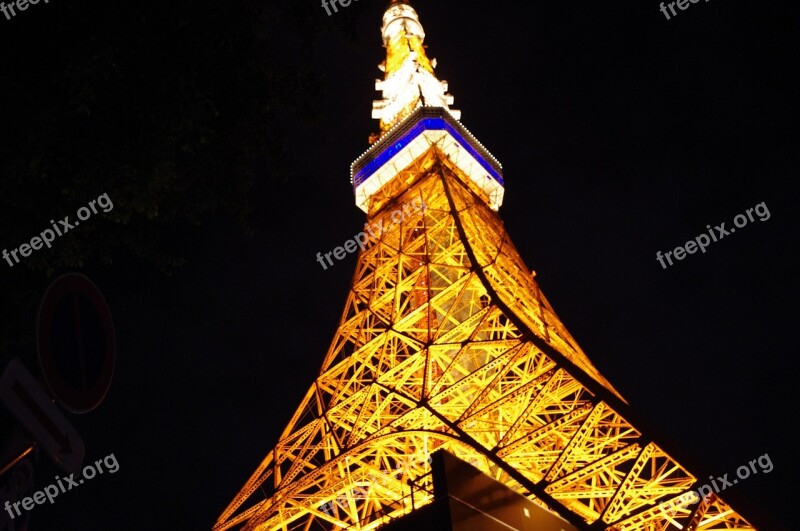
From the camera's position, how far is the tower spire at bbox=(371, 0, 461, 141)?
19.4 m

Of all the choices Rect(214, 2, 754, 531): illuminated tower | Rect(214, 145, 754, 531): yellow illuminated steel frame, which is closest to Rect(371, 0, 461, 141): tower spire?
Rect(214, 2, 754, 531): illuminated tower

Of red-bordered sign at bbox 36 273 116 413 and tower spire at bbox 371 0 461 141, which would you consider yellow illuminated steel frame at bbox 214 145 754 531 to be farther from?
red-bordered sign at bbox 36 273 116 413

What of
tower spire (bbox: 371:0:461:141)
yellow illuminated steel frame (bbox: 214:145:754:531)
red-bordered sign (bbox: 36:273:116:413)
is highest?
tower spire (bbox: 371:0:461:141)

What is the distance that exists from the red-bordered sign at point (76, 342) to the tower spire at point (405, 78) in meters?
16.9

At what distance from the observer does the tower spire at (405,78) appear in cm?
1941

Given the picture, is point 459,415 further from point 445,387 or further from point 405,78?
point 405,78

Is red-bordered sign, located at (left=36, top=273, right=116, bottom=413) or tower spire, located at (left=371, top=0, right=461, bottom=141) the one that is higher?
tower spire, located at (left=371, top=0, right=461, bottom=141)

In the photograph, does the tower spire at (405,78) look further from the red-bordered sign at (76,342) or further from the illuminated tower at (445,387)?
the red-bordered sign at (76,342)

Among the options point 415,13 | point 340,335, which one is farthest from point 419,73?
point 340,335

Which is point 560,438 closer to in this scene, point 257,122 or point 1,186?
point 257,122

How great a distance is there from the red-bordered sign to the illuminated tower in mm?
6654

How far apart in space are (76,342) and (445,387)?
10684mm

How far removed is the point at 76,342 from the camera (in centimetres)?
191

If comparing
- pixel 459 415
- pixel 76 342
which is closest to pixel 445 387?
pixel 459 415
